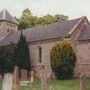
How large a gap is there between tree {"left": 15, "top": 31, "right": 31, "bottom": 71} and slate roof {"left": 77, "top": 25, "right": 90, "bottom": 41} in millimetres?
7276

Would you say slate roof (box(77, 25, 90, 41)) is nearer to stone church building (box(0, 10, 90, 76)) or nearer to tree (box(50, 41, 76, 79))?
stone church building (box(0, 10, 90, 76))

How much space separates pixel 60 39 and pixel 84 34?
2.95 m

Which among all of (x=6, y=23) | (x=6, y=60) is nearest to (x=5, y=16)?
(x=6, y=23)

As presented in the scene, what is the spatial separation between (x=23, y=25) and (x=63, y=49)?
37542 millimetres

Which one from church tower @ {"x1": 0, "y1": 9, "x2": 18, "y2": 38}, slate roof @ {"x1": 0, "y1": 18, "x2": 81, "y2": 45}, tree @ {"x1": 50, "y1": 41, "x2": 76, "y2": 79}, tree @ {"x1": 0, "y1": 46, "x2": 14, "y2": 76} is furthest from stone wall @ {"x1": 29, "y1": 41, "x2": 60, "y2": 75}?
church tower @ {"x1": 0, "y1": 9, "x2": 18, "y2": 38}

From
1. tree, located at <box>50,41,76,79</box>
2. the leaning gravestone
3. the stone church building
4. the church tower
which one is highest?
the church tower

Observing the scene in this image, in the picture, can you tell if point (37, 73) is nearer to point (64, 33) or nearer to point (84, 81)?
point (64, 33)

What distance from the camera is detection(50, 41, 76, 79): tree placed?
32.0 meters

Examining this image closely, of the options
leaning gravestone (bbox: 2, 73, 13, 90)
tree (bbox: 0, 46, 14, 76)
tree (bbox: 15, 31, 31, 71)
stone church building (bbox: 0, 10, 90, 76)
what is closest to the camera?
leaning gravestone (bbox: 2, 73, 13, 90)

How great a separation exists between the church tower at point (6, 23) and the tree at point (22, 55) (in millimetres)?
12374

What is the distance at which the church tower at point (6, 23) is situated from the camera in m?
51.0

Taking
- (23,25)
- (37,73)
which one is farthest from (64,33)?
(23,25)

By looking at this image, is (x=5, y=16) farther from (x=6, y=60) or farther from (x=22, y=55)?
(x=6, y=60)

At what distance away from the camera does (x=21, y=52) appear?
37.5m
